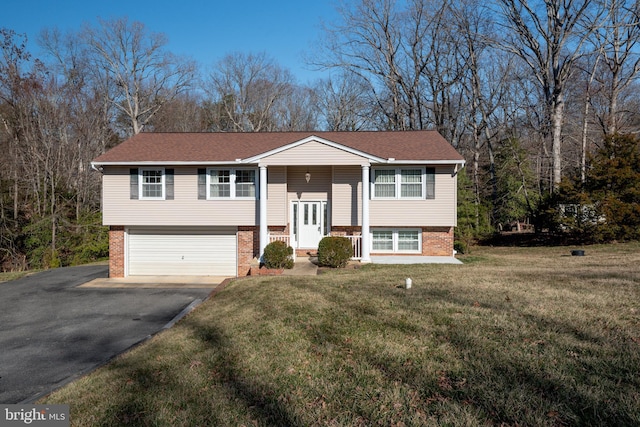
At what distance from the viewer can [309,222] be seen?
52.9 ft

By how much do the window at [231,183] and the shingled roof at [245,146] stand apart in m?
0.58

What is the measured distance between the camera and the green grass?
3799 mm

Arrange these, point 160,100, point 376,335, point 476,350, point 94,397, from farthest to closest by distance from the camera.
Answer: point 160,100, point 376,335, point 476,350, point 94,397

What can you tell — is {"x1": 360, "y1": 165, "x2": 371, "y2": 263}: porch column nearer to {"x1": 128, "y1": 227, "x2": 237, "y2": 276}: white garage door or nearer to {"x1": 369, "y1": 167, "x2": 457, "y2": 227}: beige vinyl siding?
{"x1": 369, "y1": 167, "x2": 457, "y2": 227}: beige vinyl siding

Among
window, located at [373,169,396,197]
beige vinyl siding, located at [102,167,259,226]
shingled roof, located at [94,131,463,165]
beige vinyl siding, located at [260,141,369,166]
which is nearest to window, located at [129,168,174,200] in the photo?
beige vinyl siding, located at [102,167,259,226]

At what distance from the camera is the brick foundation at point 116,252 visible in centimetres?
1582

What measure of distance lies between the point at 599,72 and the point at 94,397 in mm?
36111

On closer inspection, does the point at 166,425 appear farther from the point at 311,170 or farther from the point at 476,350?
the point at 311,170

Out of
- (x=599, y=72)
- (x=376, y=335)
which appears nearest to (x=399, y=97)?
(x=599, y=72)

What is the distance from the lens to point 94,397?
4676 mm

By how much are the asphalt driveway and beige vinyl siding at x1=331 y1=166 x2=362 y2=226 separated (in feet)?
18.3

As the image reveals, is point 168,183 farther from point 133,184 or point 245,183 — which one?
point 245,183

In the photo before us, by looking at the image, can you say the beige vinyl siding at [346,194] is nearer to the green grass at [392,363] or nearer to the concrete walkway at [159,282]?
the concrete walkway at [159,282]

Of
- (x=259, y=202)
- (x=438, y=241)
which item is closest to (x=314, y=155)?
(x=259, y=202)
